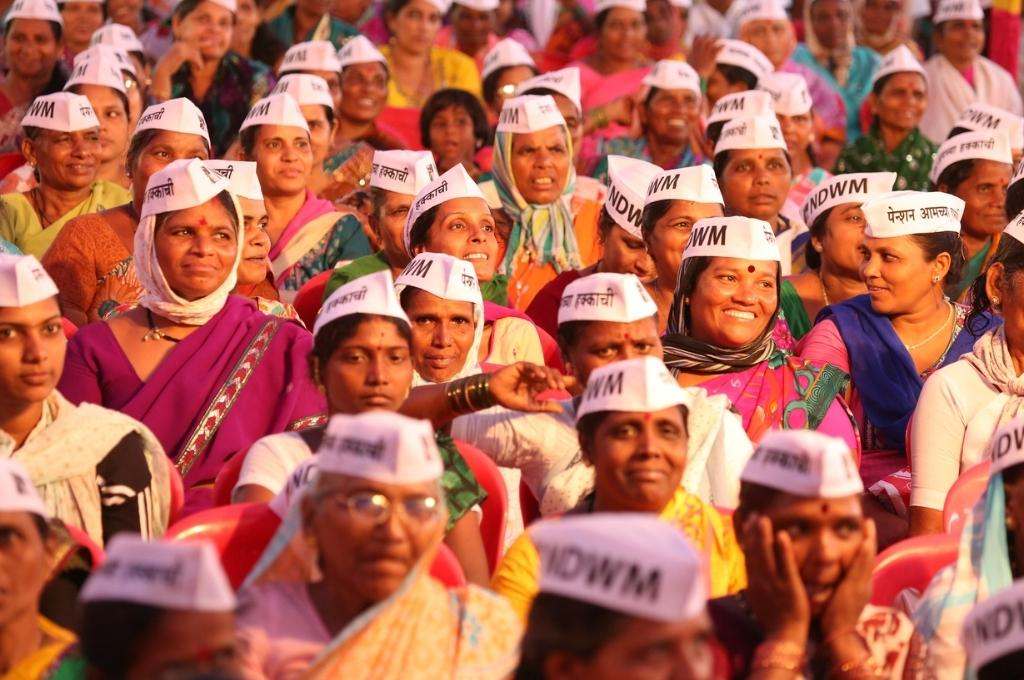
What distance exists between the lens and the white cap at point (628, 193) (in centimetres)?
833

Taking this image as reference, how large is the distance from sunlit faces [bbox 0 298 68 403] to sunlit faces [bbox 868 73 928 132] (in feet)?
23.0

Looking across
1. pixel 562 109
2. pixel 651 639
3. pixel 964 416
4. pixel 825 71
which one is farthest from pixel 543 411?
pixel 825 71

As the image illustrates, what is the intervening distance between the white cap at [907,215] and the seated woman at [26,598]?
153 inches

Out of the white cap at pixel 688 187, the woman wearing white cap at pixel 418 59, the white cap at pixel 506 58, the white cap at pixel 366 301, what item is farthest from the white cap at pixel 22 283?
the woman wearing white cap at pixel 418 59

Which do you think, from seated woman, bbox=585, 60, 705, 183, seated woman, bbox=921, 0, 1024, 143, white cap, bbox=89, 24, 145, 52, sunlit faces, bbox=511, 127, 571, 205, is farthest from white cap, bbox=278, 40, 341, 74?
seated woman, bbox=921, 0, 1024, 143

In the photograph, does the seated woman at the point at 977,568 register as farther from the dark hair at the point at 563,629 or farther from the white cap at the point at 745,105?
the white cap at the point at 745,105

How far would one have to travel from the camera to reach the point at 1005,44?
14.4 meters

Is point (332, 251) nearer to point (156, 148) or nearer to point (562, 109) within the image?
point (156, 148)

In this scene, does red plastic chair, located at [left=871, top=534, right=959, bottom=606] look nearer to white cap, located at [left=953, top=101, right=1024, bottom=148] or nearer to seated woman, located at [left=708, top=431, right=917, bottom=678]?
seated woman, located at [left=708, top=431, right=917, bottom=678]

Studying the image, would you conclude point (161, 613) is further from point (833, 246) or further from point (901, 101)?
point (901, 101)

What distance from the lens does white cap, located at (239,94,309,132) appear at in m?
9.19

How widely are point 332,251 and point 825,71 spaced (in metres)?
5.61

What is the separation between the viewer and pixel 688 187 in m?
7.96

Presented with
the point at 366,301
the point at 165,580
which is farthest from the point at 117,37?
the point at 165,580
